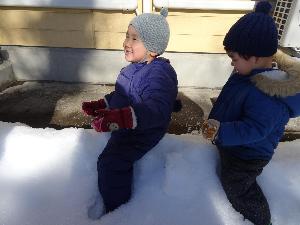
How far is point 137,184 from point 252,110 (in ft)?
2.80

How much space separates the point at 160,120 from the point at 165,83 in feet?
0.76

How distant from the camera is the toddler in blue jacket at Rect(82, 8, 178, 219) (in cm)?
175

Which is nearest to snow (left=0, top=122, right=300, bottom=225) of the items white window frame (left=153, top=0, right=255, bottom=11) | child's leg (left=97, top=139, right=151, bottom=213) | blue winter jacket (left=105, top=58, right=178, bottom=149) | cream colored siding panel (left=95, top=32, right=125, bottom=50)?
child's leg (left=97, top=139, right=151, bottom=213)

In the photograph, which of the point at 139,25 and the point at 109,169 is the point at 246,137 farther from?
the point at 139,25

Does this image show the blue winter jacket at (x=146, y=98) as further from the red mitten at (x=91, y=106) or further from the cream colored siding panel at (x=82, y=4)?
the cream colored siding panel at (x=82, y=4)

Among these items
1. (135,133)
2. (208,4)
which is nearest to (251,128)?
(135,133)

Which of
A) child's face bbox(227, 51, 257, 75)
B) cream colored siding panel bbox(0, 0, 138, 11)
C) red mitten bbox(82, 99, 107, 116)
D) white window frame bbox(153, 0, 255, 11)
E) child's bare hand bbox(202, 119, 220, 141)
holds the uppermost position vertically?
child's face bbox(227, 51, 257, 75)

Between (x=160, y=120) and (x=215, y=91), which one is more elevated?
(x=160, y=120)

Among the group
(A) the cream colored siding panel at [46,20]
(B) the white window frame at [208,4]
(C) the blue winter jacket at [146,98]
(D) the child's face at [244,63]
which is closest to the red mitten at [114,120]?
(C) the blue winter jacket at [146,98]

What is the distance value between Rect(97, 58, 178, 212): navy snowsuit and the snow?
121 mm

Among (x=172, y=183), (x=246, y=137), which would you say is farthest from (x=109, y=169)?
(x=246, y=137)

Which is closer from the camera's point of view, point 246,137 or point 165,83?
point 246,137

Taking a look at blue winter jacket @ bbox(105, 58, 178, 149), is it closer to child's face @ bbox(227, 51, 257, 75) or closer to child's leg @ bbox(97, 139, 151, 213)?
child's leg @ bbox(97, 139, 151, 213)

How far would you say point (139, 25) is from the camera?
189 centimetres
